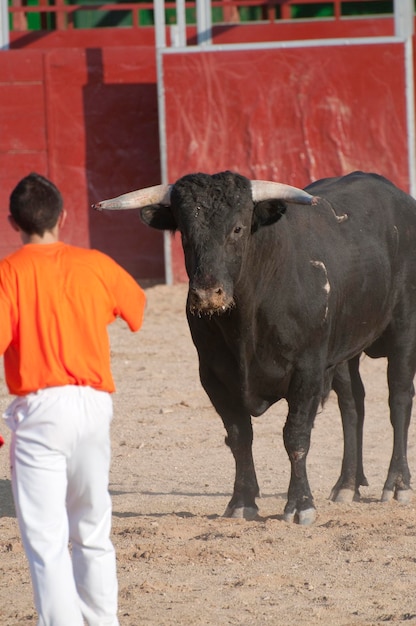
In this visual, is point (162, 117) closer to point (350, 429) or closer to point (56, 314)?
point (350, 429)

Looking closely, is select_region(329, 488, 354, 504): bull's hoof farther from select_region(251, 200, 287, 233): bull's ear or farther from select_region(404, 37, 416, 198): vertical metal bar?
select_region(404, 37, 416, 198): vertical metal bar

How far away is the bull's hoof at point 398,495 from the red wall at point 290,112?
23.9ft

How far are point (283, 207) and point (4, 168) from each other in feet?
28.5

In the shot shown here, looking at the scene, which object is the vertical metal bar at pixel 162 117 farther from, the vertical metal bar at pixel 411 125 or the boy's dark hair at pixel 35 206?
→ the boy's dark hair at pixel 35 206

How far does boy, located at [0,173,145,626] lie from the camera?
3.54 metres

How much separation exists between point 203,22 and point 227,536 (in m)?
9.33

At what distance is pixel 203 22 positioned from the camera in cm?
1370

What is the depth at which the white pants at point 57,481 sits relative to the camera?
11.6 ft

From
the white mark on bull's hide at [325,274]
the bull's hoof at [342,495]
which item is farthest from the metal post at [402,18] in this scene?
the bull's hoof at [342,495]

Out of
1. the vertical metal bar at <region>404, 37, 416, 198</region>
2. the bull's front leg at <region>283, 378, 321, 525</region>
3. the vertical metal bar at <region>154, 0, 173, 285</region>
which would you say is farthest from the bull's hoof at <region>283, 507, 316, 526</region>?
the vertical metal bar at <region>404, 37, 416, 198</region>

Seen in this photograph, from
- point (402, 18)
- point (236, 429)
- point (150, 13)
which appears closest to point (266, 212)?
point (236, 429)

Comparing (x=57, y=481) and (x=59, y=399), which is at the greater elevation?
(x=59, y=399)

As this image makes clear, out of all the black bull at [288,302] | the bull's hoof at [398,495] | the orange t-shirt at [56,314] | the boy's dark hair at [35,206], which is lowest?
the bull's hoof at [398,495]

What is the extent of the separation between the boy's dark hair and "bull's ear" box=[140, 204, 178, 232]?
2.01 m
